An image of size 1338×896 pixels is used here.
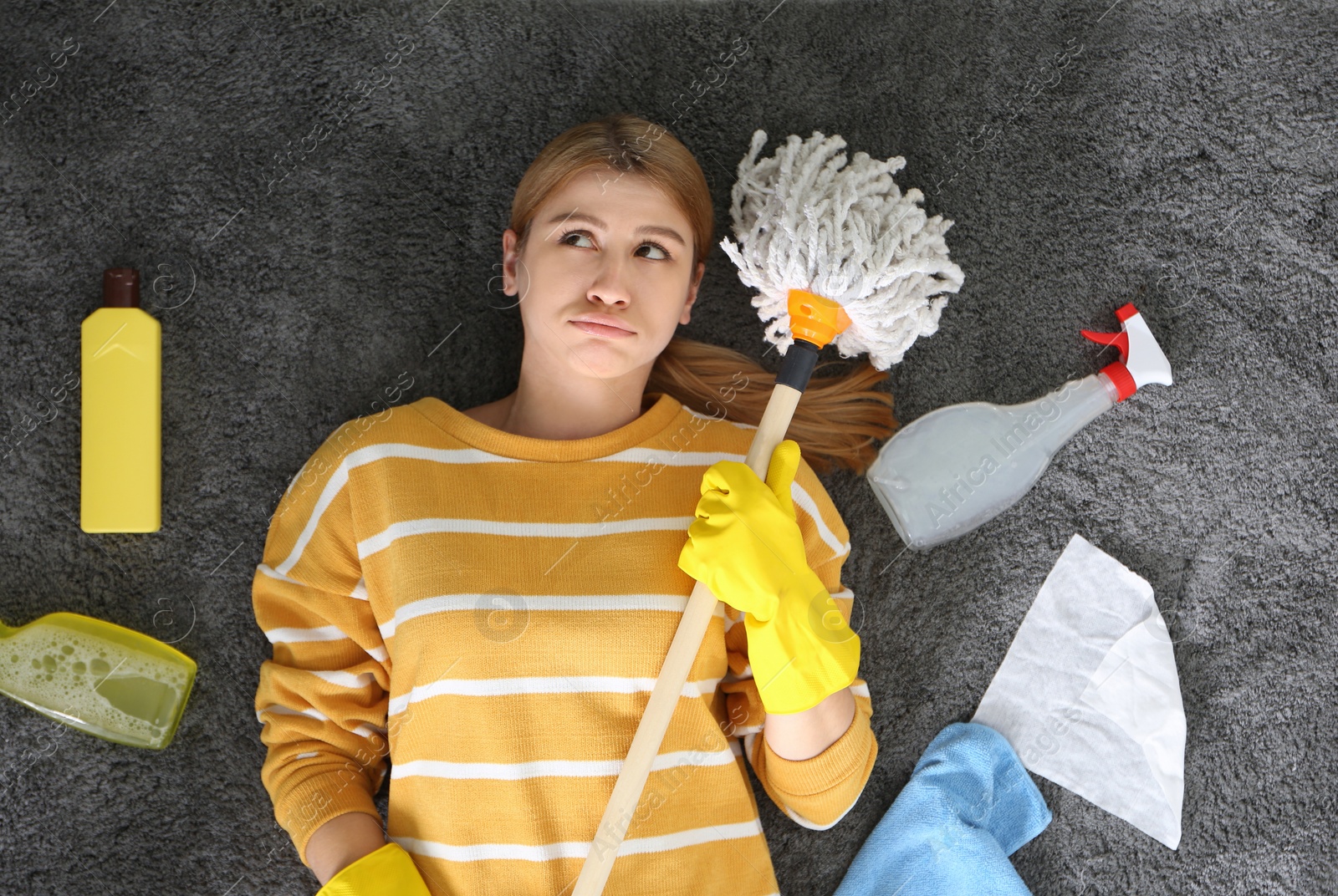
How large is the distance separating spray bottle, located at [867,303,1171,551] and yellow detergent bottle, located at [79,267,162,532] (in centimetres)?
89

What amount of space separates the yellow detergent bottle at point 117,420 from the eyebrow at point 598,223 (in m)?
0.53

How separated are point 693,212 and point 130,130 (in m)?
0.71

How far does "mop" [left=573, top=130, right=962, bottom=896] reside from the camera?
3.02 feet

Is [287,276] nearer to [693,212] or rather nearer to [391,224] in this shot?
[391,224]

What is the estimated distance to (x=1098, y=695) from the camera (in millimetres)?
1218

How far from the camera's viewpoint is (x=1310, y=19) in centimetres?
128

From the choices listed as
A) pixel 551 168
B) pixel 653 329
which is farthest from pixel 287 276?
pixel 653 329

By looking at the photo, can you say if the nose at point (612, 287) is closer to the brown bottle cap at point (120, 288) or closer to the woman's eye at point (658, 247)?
the woman's eye at point (658, 247)

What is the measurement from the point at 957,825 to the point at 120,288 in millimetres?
1194

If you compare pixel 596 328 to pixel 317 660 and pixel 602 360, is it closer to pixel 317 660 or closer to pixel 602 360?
pixel 602 360

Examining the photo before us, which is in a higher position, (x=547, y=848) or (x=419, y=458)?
(x=419, y=458)

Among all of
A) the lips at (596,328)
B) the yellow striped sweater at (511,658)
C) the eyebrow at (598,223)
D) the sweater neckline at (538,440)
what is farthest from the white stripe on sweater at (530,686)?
the eyebrow at (598,223)

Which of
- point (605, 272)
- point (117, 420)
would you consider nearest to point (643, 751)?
point (605, 272)

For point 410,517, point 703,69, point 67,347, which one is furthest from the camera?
point 703,69
